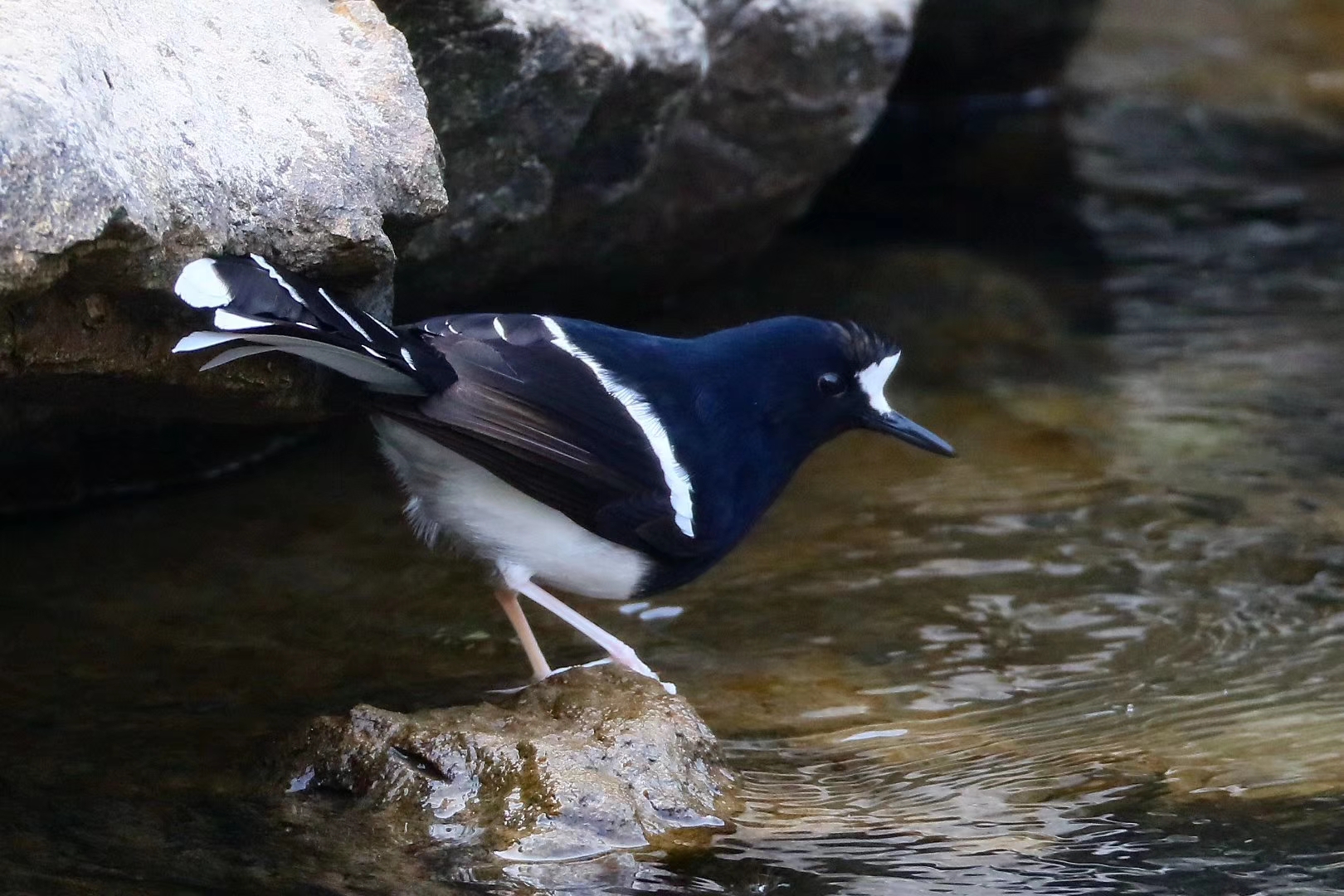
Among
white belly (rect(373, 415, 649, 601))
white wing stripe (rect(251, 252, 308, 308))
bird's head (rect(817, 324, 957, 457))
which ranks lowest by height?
white belly (rect(373, 415, 649, 601))

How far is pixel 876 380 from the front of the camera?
4.15 metres

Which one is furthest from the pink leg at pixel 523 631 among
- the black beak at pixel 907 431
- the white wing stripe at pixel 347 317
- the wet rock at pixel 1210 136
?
the wet rock at pixel 1210 136

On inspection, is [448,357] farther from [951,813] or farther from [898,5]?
[898,5]

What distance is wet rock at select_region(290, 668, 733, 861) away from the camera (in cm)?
326

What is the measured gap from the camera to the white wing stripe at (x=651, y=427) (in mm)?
3814

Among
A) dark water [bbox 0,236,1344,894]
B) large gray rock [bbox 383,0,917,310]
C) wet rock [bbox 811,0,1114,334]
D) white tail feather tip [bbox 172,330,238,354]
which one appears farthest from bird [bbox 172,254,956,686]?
wet rock [bbox 811,0,1114,334]

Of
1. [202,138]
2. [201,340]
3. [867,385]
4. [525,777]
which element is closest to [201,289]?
[201,340]

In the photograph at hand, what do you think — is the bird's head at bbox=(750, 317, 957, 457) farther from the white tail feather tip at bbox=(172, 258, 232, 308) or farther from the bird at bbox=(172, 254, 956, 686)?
the white tail feather tip at bbox=(172, 258, 232, 308)

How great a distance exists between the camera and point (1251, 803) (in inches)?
136

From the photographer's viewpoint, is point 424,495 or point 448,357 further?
point 424,495

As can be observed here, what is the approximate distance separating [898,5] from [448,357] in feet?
10.5

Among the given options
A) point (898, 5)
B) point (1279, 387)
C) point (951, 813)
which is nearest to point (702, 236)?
point (898, 5)

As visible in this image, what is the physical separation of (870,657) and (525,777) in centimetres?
130

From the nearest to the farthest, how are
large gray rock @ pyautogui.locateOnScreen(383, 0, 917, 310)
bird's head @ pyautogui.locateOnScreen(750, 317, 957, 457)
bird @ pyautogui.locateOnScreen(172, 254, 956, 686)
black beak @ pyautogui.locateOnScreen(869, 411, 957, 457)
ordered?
1. bird @ pyautogui.locateOnScreen(172, 254, 956, 686)
2. bird's head @ pyautogui.locateOnScreen(750, 317, 957, 457)
3. black beak @ pyautogui.locateOnScreen(869, 411, 957, 457)
4. large gray rock @ pyautogui.locateOnScreen(383, 0, 917, 310)
